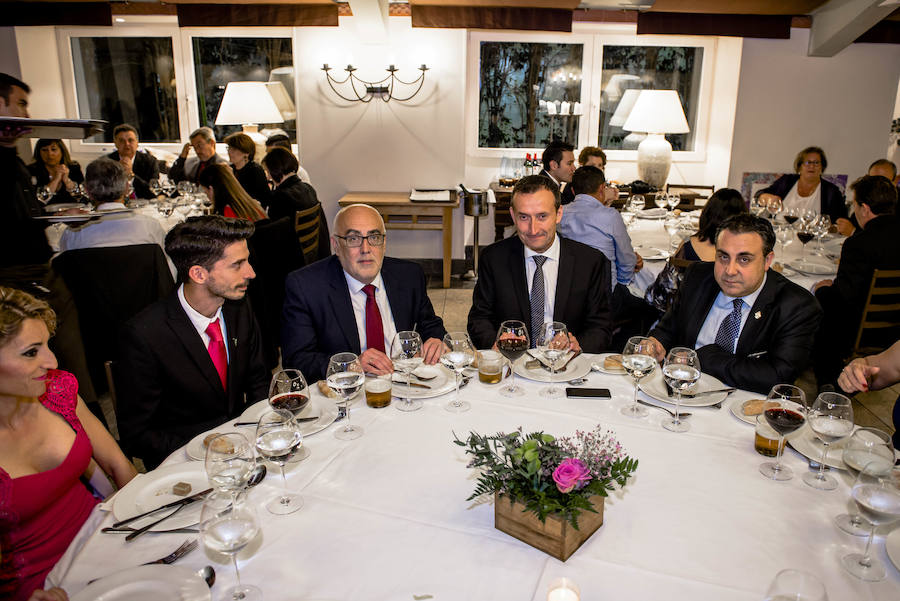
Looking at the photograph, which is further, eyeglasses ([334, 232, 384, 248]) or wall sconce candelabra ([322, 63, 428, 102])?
wall sconce candelabra ([322, 63, 428, 102])

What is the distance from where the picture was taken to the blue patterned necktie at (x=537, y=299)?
2.80 meters

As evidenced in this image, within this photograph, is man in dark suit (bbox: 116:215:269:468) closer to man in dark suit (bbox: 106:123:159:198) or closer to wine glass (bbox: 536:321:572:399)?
wine glass (bbox: 536:321:572:399)

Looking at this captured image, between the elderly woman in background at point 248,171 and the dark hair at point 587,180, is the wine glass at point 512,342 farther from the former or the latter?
the elderly woman in background at point 248,171

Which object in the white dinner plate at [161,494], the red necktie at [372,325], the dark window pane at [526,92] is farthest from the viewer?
the dark window pane at [526,92]

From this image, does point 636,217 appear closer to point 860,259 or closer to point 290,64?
point 860,259

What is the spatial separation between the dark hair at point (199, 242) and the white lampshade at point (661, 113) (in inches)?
209

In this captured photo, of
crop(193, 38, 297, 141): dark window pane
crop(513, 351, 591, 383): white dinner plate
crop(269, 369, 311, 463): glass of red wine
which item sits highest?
crop(193, 38, 297, 141): dark window pane

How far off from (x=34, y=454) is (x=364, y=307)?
126 cm

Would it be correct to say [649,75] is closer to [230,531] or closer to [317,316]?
[317,316]

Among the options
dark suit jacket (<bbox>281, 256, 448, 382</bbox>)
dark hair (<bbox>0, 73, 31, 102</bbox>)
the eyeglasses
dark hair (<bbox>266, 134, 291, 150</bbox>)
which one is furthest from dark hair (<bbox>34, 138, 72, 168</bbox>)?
the eyeglasses

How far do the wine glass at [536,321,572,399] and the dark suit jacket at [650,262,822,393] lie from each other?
1.87 ft

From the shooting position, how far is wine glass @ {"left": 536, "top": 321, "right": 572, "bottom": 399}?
186 centimetres

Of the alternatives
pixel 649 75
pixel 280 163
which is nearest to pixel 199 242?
pixel 280 163

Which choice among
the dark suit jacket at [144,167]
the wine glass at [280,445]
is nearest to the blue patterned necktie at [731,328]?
the wine glass at [280,445]
